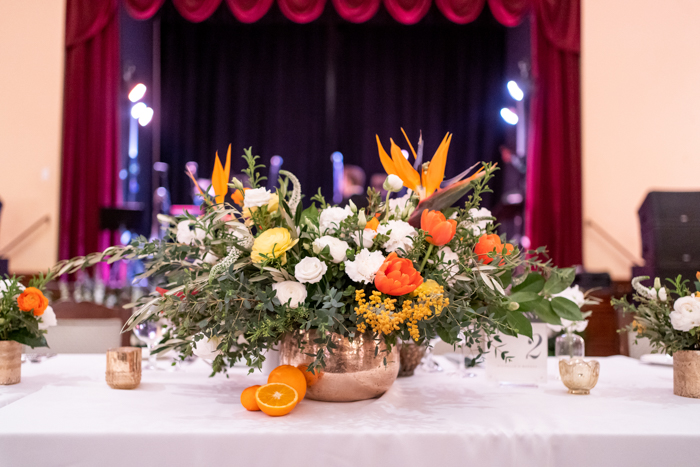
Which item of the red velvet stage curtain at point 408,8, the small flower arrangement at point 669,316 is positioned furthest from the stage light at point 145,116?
the small flower arrangement at point 669,316

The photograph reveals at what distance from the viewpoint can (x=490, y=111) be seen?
7.18 meters

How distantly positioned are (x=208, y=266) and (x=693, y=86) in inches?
243

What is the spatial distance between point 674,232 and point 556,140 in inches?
69.1

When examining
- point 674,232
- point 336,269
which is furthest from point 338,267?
point 674,232

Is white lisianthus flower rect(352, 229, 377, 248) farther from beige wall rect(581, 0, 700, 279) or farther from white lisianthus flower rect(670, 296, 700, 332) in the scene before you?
beige wall rect(581, 0, 700, 279)

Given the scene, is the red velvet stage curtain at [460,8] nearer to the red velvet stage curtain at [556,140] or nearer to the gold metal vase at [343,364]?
the red velvet stage curtain at [556,140]

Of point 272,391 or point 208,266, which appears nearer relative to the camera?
point 272,391

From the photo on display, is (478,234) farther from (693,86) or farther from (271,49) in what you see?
(271,49)

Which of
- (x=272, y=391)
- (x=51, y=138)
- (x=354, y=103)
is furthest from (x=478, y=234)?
(x=354, y=103)

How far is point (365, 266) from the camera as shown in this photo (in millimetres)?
882

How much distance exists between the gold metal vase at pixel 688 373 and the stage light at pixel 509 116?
19.0 ft

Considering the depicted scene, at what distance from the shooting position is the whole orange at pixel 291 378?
0.91 meters

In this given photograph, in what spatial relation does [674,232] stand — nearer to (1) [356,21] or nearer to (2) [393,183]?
(1) [356,21]

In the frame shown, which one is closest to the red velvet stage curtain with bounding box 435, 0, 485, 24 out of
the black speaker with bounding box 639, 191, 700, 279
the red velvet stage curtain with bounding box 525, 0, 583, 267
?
the red velvet stage curtain with bounding box 525, 0, 583, 267
